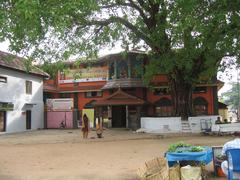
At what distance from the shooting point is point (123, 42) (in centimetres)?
3039

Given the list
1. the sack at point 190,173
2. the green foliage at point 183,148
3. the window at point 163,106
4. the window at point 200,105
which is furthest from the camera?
the window at point 163,106

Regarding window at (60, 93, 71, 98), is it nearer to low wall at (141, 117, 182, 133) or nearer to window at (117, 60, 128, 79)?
window at (117, 60, 128, 79)

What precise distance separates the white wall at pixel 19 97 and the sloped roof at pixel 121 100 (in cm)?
678

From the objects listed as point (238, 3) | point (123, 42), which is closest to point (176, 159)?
point (238, 3)

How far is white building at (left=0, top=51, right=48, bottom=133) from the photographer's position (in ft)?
113

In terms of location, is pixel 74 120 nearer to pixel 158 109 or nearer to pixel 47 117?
pixel 47 117

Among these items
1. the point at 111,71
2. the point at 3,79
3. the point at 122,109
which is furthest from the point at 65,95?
the point at 3,79

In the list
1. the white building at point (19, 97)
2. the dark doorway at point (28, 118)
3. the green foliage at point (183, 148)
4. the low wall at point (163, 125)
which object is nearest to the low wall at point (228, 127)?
the low wall at point (163, 125)

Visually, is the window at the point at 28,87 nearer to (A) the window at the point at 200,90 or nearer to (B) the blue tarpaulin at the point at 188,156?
(A) the window at the point at 200,90

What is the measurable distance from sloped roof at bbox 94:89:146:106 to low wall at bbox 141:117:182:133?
5.37m

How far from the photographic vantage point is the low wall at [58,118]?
4147 centimetres

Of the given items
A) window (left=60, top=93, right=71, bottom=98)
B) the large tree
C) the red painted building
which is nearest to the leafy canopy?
the large tree

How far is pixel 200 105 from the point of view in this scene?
135 feet

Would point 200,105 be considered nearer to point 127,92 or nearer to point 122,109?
point 127,92
